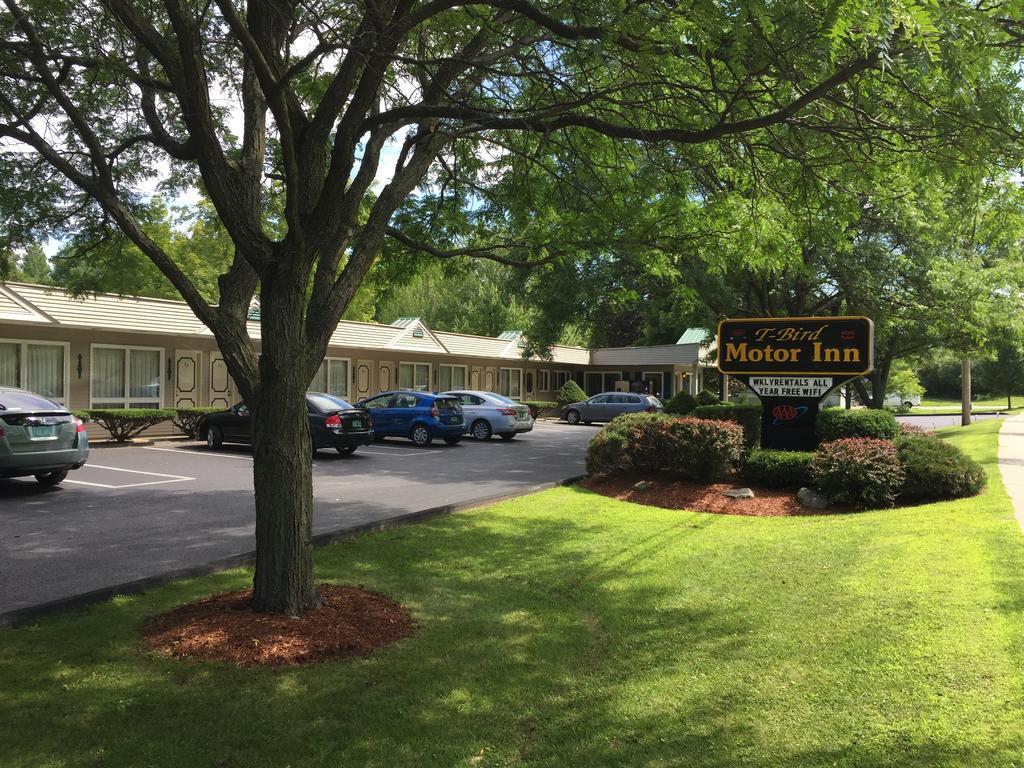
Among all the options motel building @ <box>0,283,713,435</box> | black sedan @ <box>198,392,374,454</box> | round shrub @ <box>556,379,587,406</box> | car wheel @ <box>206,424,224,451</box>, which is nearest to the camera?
black sedan @ <box>198,392,374,454</box>

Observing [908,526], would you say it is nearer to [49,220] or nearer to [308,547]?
[308,547]

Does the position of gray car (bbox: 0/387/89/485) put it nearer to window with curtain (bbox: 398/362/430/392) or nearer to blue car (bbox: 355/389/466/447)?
blue car (bbox: 355/389/466/447)

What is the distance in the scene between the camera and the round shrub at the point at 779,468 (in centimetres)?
1193

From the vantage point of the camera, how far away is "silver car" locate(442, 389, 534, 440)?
79.0ft

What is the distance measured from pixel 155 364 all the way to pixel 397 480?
1336cm

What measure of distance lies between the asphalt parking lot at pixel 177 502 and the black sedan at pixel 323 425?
410 millimetres

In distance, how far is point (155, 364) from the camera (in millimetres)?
23203

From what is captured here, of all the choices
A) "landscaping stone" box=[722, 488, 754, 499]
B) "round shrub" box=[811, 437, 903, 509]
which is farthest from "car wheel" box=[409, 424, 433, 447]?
"round shrub" box=[811, 437, 903, 509]

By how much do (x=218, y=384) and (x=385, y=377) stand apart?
313 inches

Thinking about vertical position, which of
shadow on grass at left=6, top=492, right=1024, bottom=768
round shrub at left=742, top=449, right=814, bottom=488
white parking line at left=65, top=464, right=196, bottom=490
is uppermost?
round shrub at left=742, top=449, right=814, bottom=488

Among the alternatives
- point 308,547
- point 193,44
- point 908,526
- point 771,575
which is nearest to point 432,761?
point 308,547

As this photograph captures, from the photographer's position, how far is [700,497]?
1168cm

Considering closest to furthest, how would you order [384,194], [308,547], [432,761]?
[432,761] < [308,547] < [384,194]

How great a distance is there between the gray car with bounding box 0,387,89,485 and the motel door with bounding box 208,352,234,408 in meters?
13.2
